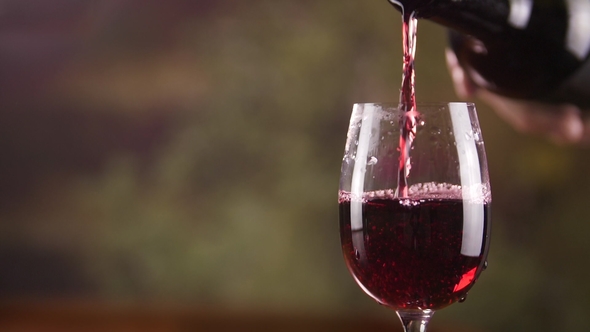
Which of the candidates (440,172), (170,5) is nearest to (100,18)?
(170,5)

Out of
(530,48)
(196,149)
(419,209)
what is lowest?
(419,209)

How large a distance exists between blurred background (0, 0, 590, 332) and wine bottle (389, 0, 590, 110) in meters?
Answer: 1.21

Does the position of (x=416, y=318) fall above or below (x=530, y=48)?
below

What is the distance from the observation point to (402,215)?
30.1 inches

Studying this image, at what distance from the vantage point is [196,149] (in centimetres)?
254

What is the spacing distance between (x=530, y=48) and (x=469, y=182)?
1.31 ft

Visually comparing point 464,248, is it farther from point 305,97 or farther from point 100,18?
point 100,18

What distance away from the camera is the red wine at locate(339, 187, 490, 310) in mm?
757

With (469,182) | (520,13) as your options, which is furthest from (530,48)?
(469,182)

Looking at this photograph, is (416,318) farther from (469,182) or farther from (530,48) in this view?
(530,48)

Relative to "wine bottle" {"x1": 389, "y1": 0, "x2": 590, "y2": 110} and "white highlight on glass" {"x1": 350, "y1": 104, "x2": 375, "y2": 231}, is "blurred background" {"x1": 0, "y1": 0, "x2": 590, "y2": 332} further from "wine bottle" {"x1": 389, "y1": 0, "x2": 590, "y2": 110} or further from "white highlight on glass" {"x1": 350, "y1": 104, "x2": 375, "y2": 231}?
"white highlight on glass" {"x1": 350, "y1": 104, "x2": 375, "y2": 231}

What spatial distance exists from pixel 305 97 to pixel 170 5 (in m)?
0.61

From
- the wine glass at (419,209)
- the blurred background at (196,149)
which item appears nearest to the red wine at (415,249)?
the wine glass at (419,209)

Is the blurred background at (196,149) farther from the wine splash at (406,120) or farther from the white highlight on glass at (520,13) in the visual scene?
the wine splash at (406,120)
